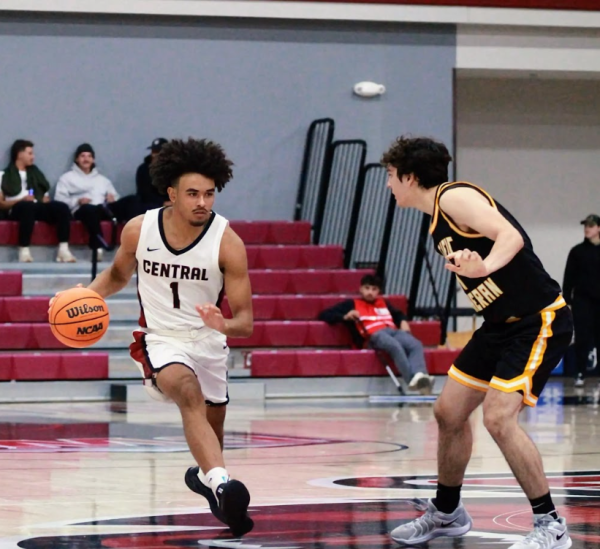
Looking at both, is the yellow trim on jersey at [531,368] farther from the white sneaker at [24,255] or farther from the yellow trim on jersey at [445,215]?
the white sneaker at [24,255]

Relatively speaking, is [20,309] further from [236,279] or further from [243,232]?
[236,279]

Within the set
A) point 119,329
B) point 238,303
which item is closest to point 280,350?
point 119,329

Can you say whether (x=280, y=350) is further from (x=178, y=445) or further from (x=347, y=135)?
(x=178, y=445)

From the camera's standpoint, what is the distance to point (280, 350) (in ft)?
43.2

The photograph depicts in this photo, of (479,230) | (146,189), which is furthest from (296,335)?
(479,230)

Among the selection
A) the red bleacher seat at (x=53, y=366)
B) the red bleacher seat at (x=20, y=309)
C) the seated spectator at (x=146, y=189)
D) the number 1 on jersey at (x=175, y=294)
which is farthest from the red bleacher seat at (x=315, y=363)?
the number 1 on jersey at (x=175, y=294)

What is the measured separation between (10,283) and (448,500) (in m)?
8.92

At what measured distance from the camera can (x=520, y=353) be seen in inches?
183

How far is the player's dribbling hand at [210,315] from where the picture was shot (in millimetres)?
4777

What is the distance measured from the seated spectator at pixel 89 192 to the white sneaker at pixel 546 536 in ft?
32.5

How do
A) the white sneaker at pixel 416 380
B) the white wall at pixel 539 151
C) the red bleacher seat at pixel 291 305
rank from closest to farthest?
the white sneaker at pixel 416 380, the red bleacher seat at pixel 291 305, the white wall at pixel 539 151

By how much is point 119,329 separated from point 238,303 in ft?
26.8

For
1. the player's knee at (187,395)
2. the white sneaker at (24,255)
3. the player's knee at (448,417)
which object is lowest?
the player's knee at (448,417)

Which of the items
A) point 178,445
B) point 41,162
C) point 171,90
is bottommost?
point 178,445
